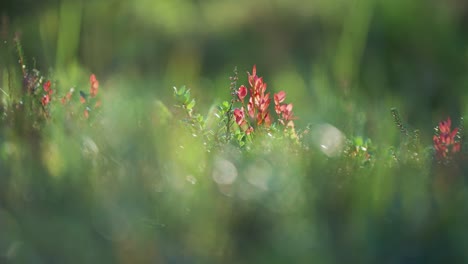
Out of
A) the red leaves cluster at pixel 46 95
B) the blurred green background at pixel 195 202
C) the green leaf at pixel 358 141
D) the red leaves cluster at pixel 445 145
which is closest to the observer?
the blurred green background at pixel 195 202

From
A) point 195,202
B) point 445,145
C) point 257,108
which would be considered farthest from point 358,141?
point 195,202

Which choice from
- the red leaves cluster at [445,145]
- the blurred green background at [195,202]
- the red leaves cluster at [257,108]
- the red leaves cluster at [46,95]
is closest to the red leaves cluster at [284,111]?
the red leaves cluster at [257,108]

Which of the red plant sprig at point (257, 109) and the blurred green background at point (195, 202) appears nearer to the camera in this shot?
the blurred green background at point (195, 202)

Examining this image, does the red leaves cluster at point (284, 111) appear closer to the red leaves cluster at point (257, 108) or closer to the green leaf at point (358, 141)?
the red leaves cluster at point (257, 108)

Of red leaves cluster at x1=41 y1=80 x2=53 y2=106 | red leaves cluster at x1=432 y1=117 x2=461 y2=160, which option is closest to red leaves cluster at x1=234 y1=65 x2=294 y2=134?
red leaves cluster at x1=432 y1=117 x2=461 y2=160

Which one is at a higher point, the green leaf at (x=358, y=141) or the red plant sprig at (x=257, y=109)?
the red plant sprig at (x=257, y=109)

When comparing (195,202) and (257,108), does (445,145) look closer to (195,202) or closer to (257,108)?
(257,108)

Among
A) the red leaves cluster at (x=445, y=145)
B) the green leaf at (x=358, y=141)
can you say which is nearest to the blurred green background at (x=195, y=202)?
the green leaf at (x=358, y=141)

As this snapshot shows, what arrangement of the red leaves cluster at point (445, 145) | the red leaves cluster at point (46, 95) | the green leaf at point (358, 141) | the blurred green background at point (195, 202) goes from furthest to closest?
the red leaves cluster at point (46, 95), the green leaf at point (358, 141), the red leaves cluster at point (445, 145), the blurred green background at point (195, 202)

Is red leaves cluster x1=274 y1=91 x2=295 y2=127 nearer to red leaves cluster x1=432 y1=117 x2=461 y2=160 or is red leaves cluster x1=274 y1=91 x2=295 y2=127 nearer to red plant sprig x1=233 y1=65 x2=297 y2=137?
red plant sprig x1=233 y1=65 x2=297 y2=137

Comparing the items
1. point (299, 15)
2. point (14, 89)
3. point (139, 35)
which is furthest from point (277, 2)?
point (14, 89)

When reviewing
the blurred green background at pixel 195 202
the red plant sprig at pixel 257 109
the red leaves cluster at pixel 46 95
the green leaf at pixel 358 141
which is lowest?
the blurred green background at pixel 195 202

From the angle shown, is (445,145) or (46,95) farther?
(46,95)
